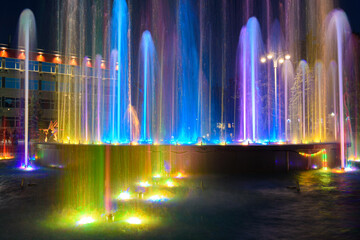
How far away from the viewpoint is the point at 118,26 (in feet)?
66.8

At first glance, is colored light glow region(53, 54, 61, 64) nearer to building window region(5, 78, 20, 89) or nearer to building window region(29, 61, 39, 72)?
building window region(29, 61, 39, 72)

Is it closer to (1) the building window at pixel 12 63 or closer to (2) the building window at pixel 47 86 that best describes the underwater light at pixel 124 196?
(1) the building window at pixel 12 63

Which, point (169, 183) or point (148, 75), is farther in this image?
point (148, 75)

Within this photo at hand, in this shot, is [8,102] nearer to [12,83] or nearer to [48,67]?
[12,83]

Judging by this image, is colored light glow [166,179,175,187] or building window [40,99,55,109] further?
building window [40,99,55,109]

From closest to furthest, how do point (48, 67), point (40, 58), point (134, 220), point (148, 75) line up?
point (134, 220) → point (148, 75) → point (40, 58) → point (48, 67)

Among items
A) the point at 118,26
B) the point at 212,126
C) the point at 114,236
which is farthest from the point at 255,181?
the point at 212,126

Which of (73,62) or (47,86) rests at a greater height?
(73,62)

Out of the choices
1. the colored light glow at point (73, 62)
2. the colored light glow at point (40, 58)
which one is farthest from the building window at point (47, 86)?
the colored light glow at point (73, 62)

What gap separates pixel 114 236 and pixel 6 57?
48.3 m

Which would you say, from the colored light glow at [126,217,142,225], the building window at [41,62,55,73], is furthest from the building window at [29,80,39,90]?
the colored light glow at [126,217,142,225]

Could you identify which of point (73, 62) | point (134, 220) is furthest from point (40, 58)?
point (134, 220)

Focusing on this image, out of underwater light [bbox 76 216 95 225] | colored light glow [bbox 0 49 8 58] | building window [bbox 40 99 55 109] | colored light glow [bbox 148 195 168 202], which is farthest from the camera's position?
building window [bbox 40 99 55 109]

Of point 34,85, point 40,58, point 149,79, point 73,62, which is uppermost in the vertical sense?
point 40,58
